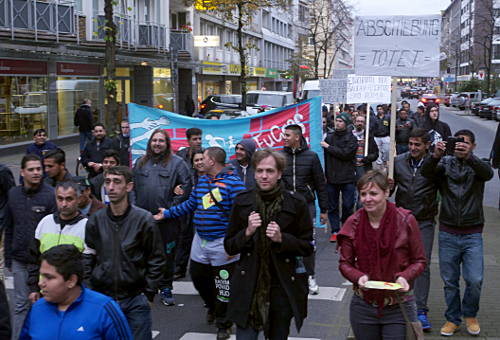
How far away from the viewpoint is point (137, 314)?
4766 mm

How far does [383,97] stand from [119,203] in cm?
701

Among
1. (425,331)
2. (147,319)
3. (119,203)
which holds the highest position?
(119,203)

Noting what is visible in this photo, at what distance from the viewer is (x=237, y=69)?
51.0 metres

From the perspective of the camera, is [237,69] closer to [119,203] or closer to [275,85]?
[275,85]

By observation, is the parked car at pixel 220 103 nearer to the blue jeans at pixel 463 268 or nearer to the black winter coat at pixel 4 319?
the blue jeans at pixel 463 268

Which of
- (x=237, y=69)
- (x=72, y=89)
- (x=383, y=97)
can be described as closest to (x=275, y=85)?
(x=237, y=69)

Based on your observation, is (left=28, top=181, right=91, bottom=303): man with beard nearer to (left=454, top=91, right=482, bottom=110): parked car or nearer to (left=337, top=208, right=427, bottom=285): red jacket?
(left=337, top=208, right=427, bottom=285): red jacket

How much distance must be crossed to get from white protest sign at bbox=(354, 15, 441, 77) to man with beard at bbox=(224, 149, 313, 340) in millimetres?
3893

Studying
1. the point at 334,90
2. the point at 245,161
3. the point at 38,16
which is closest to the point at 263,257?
the point at 245,161

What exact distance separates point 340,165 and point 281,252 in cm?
580

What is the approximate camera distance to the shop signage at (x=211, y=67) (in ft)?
140

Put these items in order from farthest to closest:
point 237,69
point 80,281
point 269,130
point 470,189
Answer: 1. point 237,69
2. point 269,130
3. point 470,189
4. point 80,281

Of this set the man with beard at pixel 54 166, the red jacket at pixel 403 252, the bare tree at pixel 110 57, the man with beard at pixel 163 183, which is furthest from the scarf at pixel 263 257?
the bare tree at pixel 110 57

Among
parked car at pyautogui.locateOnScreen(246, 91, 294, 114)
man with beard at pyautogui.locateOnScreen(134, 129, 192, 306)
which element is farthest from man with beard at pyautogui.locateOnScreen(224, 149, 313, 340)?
parked car at pyautogui.locateOnScreen(246, 91, 294, 114)
